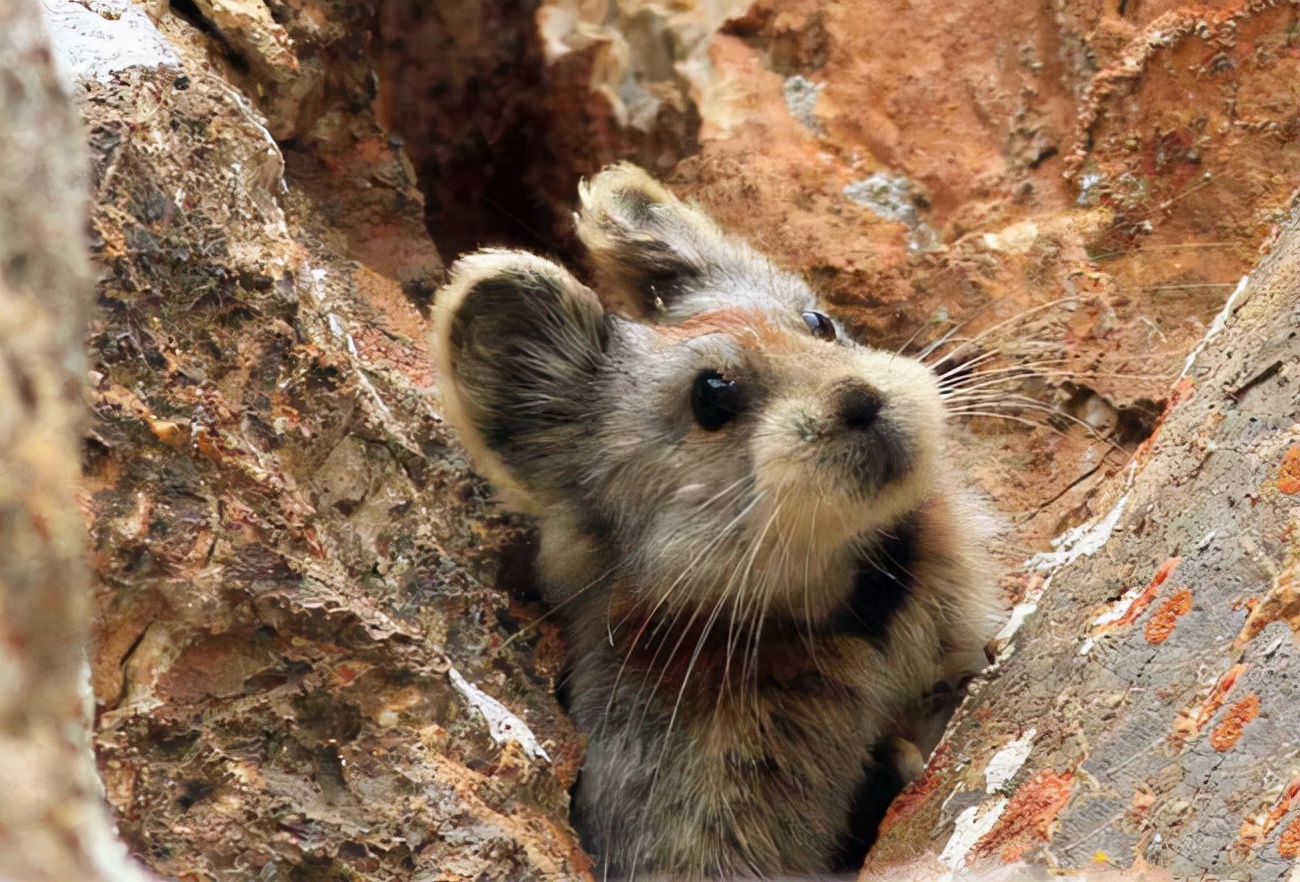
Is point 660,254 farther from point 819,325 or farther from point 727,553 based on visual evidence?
point 727,553

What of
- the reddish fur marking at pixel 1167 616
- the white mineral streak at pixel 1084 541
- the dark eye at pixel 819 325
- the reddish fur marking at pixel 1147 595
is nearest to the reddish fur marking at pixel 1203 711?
the reddish fur marking at pixel 1167 616

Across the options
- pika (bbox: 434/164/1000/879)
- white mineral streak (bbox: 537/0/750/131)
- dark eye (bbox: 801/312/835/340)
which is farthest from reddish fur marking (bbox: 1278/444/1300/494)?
white mineral streak (bbox: 537/0/750/131)

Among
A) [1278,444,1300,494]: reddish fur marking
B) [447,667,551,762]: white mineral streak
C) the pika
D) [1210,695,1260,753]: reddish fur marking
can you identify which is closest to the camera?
[1210,695,1260,753]: reddish fur marking

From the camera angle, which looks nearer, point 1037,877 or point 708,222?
point 1037,877

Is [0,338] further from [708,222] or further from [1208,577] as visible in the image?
[708,222]

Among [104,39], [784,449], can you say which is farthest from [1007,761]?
[104,39]

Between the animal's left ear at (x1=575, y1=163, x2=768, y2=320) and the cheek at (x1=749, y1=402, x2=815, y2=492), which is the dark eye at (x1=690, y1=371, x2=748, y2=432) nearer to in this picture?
the cheek at (x1=749, y1=402, x2=815, y2=492)

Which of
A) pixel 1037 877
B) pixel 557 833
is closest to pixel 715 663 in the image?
pixel 557 833
